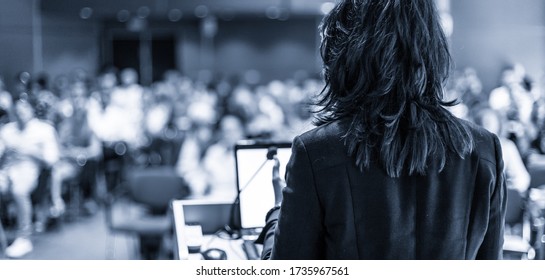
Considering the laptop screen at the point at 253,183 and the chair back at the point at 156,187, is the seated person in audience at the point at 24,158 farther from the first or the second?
the laptop screen at the point at 253,183

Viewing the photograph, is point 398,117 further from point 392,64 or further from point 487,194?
point 487,194

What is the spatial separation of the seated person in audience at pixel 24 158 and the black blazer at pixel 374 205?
5159 mm

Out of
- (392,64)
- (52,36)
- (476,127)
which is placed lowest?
(476,127)

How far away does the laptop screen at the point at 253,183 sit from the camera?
2387mm

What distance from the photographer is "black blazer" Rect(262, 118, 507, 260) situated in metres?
1.18

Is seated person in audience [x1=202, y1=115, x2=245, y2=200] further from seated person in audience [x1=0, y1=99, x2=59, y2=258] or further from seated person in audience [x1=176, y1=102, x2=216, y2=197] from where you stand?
seated person in audience [x1=0, y1=99, x2=59, y2=258]

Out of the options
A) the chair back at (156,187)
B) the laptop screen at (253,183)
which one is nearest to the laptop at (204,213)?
the laptop screen at (253,183)

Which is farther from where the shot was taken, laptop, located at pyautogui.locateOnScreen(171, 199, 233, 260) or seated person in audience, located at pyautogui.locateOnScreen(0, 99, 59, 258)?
seated person in audience, located at pyautogui.locateOnScreen(0, 99, 59, 258)

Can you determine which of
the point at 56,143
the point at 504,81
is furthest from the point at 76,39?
the point at 504,81

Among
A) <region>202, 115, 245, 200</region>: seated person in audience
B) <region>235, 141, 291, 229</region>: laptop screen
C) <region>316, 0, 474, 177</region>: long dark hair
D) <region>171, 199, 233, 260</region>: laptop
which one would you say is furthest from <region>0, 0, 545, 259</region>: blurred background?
<region>171, 199, 233, 260</region>: laptop

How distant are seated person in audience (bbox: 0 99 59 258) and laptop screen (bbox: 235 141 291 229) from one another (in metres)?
4.04

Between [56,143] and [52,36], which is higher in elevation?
[52,36]
